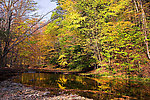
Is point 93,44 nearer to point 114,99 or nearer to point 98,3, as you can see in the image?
point 98,3

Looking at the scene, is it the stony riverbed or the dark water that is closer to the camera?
the stony riverbed

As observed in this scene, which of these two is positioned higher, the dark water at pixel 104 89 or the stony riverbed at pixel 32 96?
the stony riverbed at pixel 32 96

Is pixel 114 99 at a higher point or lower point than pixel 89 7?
lower

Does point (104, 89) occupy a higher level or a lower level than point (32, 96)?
lower

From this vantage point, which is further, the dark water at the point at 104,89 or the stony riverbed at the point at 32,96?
the dark water at the point at 104,89

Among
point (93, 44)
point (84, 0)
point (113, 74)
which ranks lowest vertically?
point (113, 74)

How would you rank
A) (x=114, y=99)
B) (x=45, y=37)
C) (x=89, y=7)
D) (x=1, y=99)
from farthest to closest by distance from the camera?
(x=45, y=37), (x=89, y=7), (x=114, y=99), (x=1, y=99)

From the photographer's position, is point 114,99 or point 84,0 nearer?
point 114,99

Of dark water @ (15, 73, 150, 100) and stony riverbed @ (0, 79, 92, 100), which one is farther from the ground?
stony riverbed @ (0, 79, 92, 100)

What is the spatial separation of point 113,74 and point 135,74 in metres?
2.09

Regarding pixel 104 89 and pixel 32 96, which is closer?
pixel 32 96

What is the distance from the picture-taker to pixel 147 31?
32.1 feet

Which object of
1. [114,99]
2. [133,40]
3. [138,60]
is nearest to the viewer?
[114,99]

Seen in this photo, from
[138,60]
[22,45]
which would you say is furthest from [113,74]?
[22,45]
